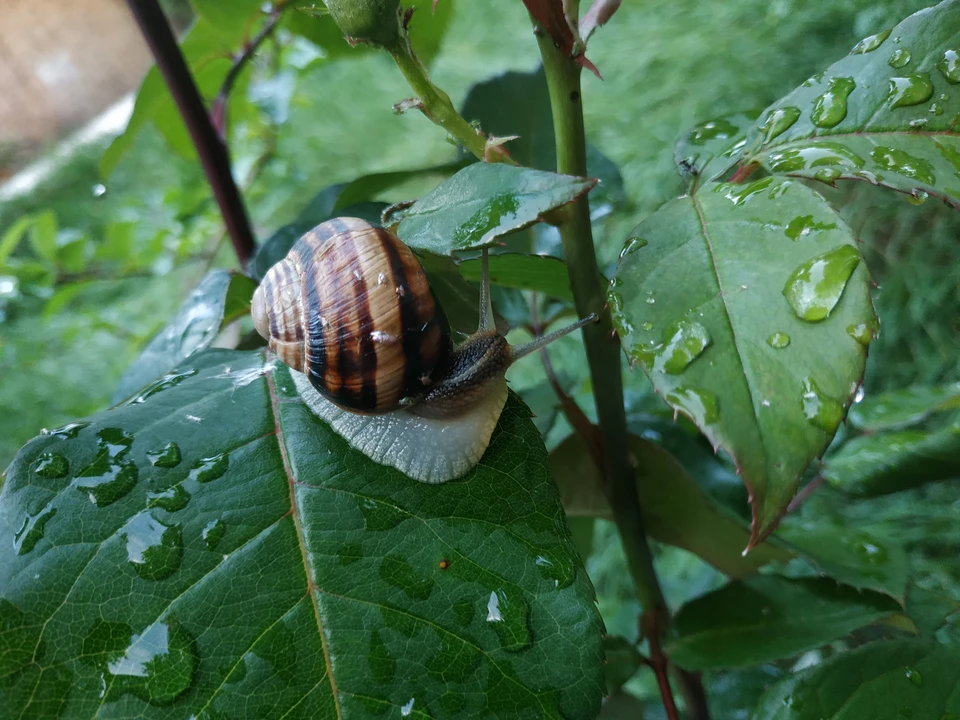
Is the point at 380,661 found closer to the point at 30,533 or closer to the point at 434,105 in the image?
the point at 30,533

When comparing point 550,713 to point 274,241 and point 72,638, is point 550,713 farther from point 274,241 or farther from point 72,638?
point 274,241

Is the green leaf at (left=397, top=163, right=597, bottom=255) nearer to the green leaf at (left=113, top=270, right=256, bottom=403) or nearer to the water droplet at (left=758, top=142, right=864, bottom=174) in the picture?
the water droplet at (left=758, top=142, right=864, bottom=174)

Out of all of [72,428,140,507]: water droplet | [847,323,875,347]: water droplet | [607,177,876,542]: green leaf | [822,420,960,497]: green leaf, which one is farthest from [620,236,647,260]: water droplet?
[822,420,960,497]: green leaf

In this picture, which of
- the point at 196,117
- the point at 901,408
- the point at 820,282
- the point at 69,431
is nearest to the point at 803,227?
the point at 820,282

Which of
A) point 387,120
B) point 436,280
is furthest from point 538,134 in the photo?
point 387,120

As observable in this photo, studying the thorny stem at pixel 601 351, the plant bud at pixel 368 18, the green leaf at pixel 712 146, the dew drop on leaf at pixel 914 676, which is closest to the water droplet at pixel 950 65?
the green leaf at pixel 712 146

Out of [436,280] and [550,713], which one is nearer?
[550,713]

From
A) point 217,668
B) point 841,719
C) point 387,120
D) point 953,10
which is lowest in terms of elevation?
point 841,719
